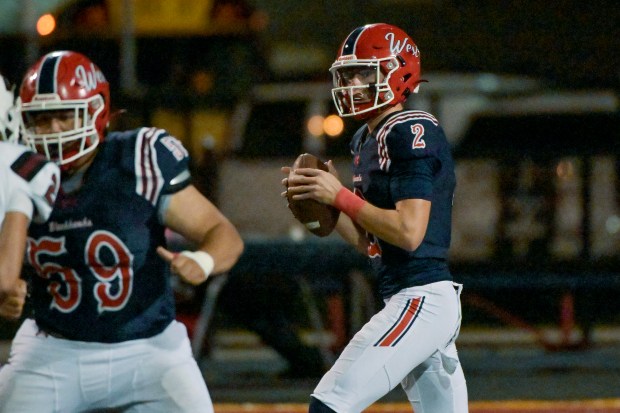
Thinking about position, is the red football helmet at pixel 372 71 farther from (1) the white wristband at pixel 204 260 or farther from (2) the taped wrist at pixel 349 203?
(1) the white wristband at pixel 204 260

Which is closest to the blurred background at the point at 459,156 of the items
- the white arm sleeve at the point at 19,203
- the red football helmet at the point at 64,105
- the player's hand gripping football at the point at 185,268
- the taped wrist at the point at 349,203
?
the taped wrist at the point at 349,203

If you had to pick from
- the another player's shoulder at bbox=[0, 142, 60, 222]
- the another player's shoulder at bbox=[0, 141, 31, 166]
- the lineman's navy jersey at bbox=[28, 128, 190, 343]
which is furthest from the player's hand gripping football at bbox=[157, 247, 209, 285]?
the another player's shoulder at bbox=[0, 141, 31, 166]

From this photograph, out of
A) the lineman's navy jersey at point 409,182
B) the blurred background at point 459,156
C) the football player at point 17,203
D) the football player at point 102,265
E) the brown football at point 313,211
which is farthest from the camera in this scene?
the blurred background at point 459,156

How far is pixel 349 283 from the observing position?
300 inches

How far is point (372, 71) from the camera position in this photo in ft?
12.2

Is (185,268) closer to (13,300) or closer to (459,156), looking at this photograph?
(13,300)

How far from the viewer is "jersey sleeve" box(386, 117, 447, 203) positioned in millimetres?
3439

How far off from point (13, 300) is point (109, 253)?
0.32m

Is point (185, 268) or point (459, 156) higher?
point (185, 268)

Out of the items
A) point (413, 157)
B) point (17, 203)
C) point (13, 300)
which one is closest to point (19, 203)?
point (17, 203)

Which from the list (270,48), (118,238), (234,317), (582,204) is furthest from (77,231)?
(270,48)

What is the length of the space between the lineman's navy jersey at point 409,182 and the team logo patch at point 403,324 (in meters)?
0.07

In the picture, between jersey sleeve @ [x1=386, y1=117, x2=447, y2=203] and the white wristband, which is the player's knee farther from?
jersey sleeve @ [x1=386, y1=117, x2=447, y2=203]

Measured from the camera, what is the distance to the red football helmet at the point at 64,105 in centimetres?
335
